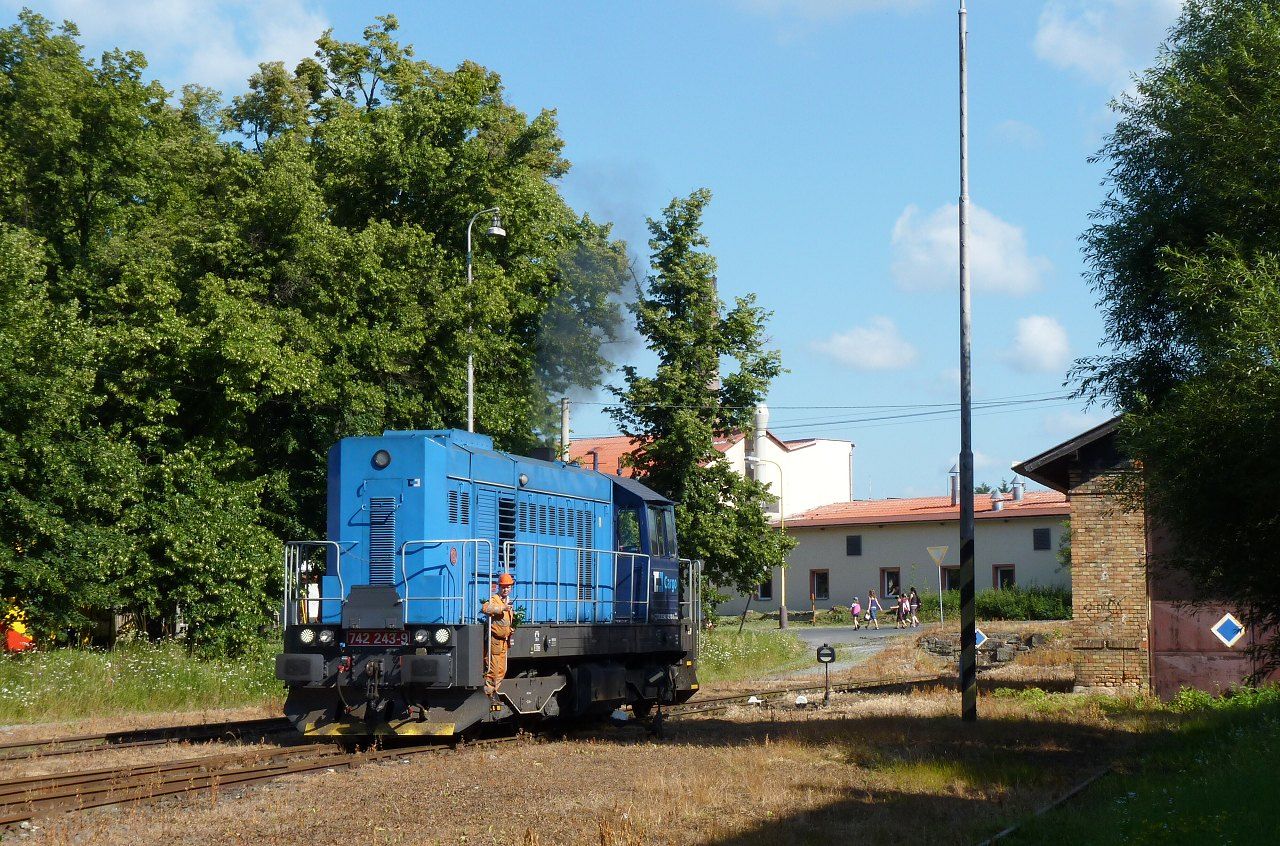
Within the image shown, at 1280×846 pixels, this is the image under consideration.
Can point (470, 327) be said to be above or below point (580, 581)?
above

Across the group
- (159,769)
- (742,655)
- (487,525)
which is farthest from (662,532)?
(742,655)

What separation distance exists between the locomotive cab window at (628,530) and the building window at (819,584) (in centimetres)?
4517

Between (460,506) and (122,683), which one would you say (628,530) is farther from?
(122,683)

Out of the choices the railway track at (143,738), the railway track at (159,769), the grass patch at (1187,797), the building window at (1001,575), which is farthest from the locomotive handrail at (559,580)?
the building window at (1001,575)

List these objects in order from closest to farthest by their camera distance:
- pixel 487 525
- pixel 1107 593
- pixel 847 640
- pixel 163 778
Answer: pixel 163 778
pixel 487 525
pixel 1107 593
pixel 847 640

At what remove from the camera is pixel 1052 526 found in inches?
2229

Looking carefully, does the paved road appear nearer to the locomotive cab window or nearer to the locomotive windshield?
the locomotive windshield

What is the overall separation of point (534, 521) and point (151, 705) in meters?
8.20

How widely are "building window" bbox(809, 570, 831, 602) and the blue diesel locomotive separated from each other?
1787 inches

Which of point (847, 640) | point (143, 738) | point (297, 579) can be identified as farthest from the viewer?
point (847, 640)

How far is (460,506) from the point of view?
1561 centimetres

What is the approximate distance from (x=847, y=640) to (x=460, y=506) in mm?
32617

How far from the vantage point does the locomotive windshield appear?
1923cm

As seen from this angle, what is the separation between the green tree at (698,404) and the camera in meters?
30.2
